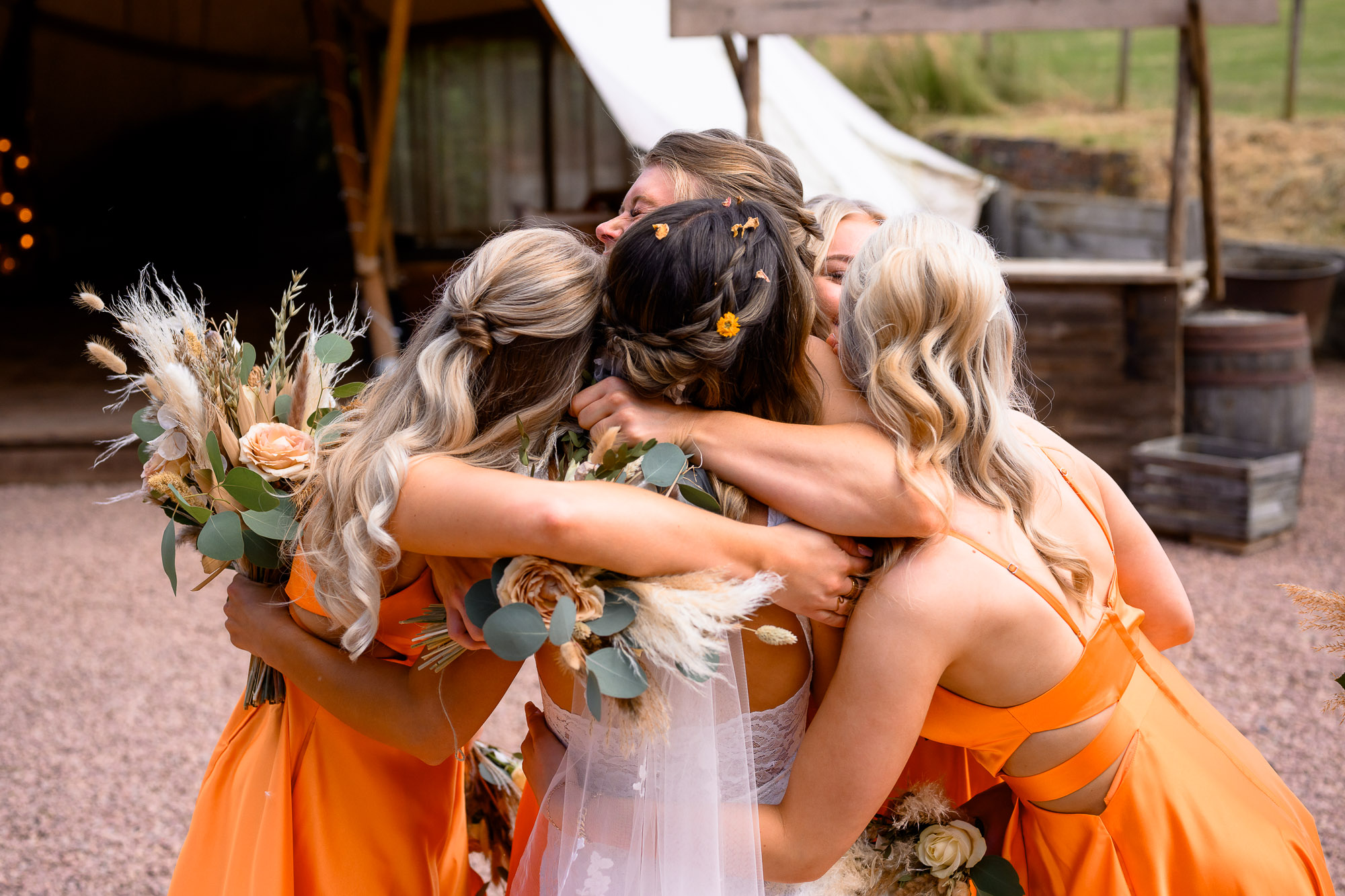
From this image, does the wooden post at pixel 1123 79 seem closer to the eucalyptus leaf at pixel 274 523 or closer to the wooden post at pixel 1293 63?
the wooden post at pixel 1293 63

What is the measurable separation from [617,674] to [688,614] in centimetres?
10

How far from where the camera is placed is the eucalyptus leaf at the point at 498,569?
115 centimetres

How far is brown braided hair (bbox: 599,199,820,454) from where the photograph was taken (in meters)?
1.22

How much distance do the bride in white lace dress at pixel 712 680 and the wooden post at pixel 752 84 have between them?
3.78 meters

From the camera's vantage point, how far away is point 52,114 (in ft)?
32.9

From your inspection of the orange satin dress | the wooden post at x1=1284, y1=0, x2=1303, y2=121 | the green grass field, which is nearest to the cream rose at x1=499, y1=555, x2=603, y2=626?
the orange satin dress

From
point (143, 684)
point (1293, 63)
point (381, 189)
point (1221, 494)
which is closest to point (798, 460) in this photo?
point (143, 684)

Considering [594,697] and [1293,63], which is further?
[1293,63]

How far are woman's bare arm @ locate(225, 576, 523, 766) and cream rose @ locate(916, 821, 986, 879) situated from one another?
2.00 ft

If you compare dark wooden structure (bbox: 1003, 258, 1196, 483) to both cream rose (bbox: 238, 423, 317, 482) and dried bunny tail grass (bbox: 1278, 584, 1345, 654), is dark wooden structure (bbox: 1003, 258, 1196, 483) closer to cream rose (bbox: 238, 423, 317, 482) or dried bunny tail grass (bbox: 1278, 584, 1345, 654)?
dried bunny tail grass (bbox: 1278, 584, 1345, 654)

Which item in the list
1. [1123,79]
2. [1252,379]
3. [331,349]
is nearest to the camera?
[331,349]

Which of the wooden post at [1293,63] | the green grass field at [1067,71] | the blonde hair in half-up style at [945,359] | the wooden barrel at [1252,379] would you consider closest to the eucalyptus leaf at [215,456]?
the blonde hair in half-up style at [945,359]

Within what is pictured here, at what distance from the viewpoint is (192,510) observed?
1483 mm

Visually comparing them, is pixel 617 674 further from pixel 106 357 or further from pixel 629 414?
pixel 106 357
